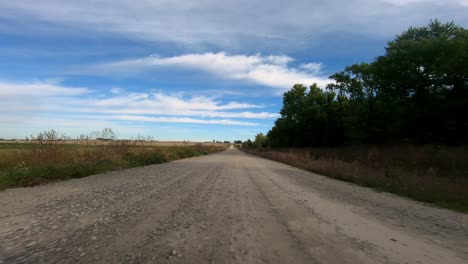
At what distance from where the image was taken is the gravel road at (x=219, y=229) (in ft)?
12.2

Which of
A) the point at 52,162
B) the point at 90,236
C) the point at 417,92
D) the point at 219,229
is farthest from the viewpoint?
the point at 417,92

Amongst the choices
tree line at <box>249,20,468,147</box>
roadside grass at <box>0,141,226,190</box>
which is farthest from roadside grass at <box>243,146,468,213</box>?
roadside grass at <box>0,141,226,190</box>

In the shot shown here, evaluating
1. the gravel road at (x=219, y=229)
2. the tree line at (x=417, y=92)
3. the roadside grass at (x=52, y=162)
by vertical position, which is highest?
the tree line at (x=417, y=92)

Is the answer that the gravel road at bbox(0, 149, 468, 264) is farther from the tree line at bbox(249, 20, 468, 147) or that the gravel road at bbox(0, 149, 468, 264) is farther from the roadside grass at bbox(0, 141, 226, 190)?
the tree line at bbox(249, 20, 468, 147)

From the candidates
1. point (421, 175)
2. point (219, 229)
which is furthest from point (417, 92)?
point (219, 229)

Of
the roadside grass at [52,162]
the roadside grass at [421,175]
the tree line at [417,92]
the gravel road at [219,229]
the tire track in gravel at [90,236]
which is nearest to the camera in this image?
the tire track in gravel at [90,236]

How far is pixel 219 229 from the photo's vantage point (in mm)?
4926

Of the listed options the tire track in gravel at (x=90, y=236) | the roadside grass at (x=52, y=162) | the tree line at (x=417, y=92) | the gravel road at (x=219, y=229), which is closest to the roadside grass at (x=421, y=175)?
the gravel road at (x=219, y=229)

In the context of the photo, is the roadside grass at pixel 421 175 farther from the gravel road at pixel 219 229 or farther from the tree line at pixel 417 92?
the tree line at pixel 417 92

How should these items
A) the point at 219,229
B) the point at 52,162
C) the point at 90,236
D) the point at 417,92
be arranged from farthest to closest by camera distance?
the point at 417,92, the point at 52,162, the point at 219,229, the point at 90,236

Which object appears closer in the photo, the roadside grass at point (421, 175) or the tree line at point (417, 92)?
the roadside grass at point (421, 175)

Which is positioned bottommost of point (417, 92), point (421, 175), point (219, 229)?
point (219, 229)

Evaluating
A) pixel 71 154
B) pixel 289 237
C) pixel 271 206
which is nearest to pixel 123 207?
pixel 271 206

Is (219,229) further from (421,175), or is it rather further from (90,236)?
(421,175)
